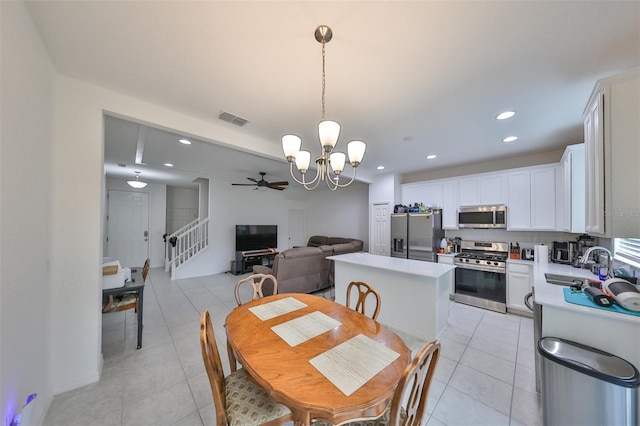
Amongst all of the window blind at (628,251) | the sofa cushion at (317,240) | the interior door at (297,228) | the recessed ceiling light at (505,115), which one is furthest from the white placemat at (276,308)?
the interior door at (297,228)

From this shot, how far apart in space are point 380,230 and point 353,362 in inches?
172

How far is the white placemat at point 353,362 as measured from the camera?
3.35ft

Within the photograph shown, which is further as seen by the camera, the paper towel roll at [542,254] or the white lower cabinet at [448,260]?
the white lower cabinet at [448,260]

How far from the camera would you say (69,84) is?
1.91 metres

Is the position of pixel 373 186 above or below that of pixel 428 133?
below

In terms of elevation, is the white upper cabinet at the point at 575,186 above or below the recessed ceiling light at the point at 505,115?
below

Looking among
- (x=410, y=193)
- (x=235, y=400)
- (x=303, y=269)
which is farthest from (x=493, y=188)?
(x=235, y=400)

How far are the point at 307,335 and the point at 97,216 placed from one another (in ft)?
7.05

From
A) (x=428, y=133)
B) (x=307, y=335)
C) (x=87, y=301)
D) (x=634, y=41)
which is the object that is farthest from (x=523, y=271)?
(x=87, y=301)

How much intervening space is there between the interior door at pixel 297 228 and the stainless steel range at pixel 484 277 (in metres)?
5.25

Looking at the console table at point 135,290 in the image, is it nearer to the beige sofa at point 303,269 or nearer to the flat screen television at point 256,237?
the beige sofa at point 303,269

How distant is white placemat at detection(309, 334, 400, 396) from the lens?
40.3 inches

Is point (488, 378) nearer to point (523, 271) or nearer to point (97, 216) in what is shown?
point (523, 271)

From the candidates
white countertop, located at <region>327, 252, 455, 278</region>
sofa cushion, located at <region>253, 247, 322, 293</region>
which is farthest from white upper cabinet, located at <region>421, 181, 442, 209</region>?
sofa cushion, located at <region>253, 247, 322, 293</region>
